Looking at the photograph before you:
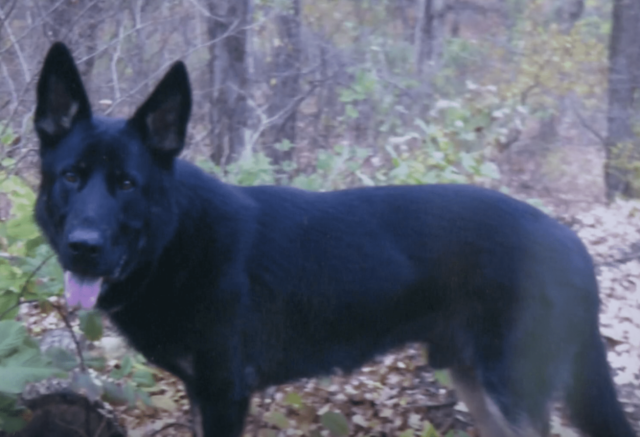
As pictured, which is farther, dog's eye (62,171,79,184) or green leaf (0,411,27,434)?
green leaf (0,411,27,434)

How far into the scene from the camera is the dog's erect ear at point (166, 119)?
3.22 meters

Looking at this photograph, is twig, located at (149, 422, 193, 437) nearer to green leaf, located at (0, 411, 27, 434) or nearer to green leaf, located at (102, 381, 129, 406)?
green leaf, located at (102, 381, 129, 406)

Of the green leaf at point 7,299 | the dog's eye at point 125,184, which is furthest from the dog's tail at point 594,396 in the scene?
the green leaf at point 7,299

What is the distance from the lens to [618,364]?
4.86 metres

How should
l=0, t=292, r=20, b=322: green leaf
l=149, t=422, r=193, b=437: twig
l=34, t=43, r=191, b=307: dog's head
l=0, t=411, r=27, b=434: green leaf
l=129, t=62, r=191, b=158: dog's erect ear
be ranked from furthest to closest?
l=149, t=422, r=193, b=437: twig → l=0, t=292, r=20, b=322: green leaf → l=0, t=411, r=27, b=434: green leaf → l=129, t=62, r=191, b=158: dog's erect ear → l=34, t=43, r=191, b=307: dog's head

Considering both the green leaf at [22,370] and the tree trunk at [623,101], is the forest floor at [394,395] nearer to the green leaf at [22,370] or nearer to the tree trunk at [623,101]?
the green leaf at [22,370]

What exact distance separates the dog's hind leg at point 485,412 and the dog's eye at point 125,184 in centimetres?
200

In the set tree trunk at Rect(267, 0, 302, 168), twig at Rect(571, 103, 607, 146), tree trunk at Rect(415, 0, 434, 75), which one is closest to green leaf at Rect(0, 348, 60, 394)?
tree trunk at Rect(267, 0, 302, 168)

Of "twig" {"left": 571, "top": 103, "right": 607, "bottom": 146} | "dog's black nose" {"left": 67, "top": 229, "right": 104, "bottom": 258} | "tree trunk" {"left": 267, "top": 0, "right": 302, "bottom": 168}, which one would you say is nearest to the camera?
"dog's black nose" {"left": 67, "top": 229, "right": 104, "bottom": 258}

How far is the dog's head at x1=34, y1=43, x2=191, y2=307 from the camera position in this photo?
301 cm

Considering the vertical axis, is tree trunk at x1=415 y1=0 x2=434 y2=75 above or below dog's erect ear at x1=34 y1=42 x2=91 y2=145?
below

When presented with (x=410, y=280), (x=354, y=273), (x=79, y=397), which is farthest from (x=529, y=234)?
(x=79, y=397)

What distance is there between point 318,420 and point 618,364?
2103 millimetres

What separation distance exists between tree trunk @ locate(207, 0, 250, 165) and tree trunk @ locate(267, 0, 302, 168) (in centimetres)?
59
